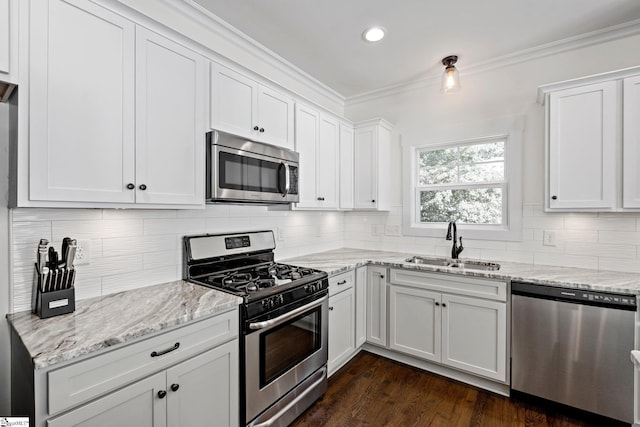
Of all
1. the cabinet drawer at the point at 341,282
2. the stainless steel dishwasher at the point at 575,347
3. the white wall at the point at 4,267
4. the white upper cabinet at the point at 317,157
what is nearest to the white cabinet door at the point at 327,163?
the white upper cabinet at the point at 317,157

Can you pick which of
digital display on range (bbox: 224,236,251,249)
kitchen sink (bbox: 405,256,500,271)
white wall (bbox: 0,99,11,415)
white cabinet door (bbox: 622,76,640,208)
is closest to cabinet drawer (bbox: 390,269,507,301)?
kitchen sink (bbox: 405,256,500,271)

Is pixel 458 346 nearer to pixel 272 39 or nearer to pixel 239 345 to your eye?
pixel 239 345

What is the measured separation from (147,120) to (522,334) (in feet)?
9.06

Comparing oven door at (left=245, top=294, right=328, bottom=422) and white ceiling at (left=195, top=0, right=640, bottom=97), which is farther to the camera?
white ceiling at (left=195, top=0, right=640, bottom=97)

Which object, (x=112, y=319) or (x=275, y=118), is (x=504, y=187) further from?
(x=112, y=319)

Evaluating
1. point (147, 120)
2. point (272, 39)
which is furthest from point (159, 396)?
point (272, 39)

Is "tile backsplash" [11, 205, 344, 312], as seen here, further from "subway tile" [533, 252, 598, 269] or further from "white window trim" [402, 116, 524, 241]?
"subway tile" [533, 252, 598, 269]

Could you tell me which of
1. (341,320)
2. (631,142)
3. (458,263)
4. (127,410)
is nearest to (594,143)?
(631,142)

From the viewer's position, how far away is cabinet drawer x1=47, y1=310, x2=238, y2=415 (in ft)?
3.40

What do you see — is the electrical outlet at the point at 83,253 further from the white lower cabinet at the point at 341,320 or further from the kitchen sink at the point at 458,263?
the kitchen sink at the point at 458,263

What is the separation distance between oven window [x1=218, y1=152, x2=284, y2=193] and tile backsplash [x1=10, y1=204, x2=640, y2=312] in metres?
0.41

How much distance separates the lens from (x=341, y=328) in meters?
2.56

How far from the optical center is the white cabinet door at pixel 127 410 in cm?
107

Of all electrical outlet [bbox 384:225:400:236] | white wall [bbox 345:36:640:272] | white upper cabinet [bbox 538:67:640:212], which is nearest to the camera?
white upper cabinet [bbox 538:67:640:212]
